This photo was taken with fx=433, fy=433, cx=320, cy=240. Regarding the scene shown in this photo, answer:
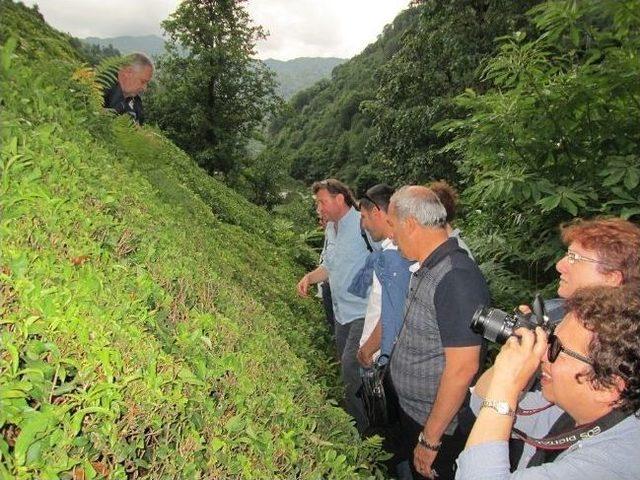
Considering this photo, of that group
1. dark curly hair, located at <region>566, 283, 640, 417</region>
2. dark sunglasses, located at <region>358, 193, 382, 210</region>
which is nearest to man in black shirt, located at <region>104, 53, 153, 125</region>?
dark sunglasses, located at <region>358, 193, 382, 210</region>

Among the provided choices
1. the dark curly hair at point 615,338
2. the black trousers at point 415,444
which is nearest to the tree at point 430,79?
the black trousers at point 415,444

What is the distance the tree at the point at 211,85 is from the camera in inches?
880

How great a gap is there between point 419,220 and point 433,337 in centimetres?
84

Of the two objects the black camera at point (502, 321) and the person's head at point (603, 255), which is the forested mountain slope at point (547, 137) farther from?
the black camera at point (502, 321)

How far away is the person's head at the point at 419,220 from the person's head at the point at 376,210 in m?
0.99

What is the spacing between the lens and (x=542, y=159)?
4.35 metres

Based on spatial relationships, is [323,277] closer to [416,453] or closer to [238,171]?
[416,453]

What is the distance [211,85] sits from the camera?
23.6 meters

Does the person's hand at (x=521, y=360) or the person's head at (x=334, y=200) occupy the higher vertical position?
the person's head at (x=334, y=200)

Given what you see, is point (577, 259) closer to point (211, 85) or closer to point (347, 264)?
point (347, 264)

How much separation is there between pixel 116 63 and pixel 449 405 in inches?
178

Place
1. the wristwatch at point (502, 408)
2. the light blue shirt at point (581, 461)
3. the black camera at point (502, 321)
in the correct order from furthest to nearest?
the black camera at point (502, 321) → the wristwatch at point (502, 408) → the light blue shirt at point (581, 461)

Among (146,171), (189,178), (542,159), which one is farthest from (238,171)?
(542,159)

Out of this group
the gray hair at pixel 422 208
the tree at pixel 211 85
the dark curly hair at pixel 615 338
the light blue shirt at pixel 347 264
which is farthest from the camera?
the tree at pixel 211 85
